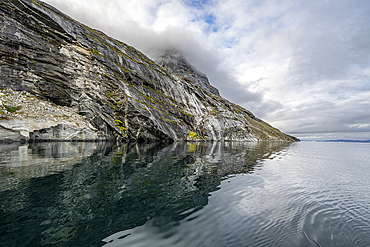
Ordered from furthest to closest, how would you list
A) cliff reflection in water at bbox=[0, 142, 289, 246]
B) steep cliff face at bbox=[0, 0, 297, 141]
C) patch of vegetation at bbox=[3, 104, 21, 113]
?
steep cliff face at bbox=[0, 0, 297, 141], patch of vegetation at bbox=[3, 104, 21, 113], cliff reflection in water at bbox=[0, 142, 289, 246]

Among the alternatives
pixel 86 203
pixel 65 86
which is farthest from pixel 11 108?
pixel 86 203

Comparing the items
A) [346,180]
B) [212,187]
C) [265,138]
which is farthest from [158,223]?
[265,138]

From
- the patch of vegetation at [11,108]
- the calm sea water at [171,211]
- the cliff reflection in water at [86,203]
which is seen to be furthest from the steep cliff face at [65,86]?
the calm sea water at [171,211]

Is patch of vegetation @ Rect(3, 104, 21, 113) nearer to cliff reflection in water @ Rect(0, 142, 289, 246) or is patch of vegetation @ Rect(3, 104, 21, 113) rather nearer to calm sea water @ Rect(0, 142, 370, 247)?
cliff reflection in water @ Rect(0, 142, 289, 246)

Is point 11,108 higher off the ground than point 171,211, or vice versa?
point 11,108

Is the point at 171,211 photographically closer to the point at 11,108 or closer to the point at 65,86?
the point at 11,108

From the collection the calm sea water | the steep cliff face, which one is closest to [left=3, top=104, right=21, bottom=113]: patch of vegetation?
the steep cliff face

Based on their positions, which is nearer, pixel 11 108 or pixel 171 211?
pixel 171 211

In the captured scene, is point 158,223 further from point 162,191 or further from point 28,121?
point 28,121

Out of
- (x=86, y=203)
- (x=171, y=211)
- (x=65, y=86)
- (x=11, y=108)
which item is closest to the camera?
(x=171, y=211)

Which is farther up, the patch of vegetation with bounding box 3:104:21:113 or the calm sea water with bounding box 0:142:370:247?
the patch of vegetation with bounding box 3:104:21:113

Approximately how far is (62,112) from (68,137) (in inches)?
350

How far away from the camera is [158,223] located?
628cm

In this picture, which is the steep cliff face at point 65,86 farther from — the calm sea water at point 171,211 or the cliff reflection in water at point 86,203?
the calm sea water at point 171,211
